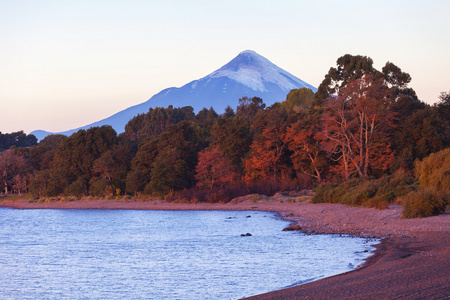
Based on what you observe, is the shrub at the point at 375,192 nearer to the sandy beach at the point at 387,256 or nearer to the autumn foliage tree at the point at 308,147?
the sandy beach at the point at 387,256

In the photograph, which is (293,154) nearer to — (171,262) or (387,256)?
(171,262)

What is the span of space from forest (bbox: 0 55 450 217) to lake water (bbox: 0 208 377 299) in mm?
10541

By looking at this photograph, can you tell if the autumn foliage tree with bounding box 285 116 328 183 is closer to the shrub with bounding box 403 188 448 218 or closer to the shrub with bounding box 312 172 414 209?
the shrub with bounding box 312 172 414 209

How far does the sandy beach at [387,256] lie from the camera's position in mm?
9781

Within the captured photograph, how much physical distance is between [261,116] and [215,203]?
12.4 meters

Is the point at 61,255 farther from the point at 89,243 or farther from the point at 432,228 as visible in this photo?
the point at 432,228

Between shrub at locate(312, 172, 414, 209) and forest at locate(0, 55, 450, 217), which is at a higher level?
forest at locate(0, 55, 450, 217)

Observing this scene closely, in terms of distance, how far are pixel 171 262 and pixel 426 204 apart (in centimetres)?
1175

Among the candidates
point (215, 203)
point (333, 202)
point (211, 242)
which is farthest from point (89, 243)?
point (215, 203)

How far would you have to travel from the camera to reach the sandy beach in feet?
32.1

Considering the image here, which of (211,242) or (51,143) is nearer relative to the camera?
(211,242)

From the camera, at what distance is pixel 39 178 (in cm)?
6738

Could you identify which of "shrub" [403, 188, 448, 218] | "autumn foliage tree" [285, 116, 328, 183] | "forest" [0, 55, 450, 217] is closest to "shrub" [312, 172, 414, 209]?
"forest" [0, 55, 450, 217]

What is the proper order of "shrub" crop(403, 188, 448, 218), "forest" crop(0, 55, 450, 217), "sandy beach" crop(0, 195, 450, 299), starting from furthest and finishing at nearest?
"forest" crop(0, 55, 450, 217)
"shrub" crop(403, 188, 448, 218)
"sandy beach" crop(0, 195, 450, 299)
